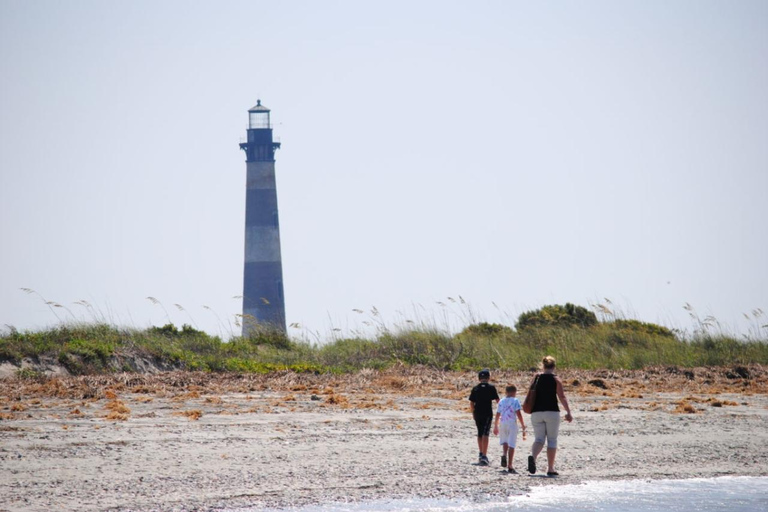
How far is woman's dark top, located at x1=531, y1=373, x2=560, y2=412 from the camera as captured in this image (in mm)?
13977

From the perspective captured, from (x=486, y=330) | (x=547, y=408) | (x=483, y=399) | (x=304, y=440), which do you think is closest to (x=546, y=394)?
(x=547, y=408)

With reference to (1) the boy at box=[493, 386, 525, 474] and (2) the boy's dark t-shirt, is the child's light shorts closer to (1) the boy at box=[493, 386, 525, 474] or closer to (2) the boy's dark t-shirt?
(1) the boy at box=[493, 386, 525, 474]

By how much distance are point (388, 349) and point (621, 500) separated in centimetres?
1744

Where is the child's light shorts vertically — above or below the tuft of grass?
below

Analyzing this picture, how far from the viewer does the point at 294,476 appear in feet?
44.9

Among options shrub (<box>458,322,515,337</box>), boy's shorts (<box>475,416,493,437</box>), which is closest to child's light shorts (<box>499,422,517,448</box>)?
boy's shorts (<box>475,416,493,437</box>)

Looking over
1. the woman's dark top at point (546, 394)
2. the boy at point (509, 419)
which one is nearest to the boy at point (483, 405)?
the boy at point (509, 419)

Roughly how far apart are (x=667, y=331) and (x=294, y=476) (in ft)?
82.6

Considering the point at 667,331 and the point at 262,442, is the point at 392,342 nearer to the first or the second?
the point at 667,331

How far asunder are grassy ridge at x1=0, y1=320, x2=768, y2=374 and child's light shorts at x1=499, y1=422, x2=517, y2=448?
13.0 meters

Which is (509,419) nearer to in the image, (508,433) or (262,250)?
(508,433)

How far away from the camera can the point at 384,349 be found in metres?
30.4

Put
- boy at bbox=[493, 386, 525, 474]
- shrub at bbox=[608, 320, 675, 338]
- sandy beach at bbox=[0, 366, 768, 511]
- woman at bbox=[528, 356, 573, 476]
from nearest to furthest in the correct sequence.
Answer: sandy beach at bbox=[0, 366, 768, 511] < woman at bbox=[528, 356, 573, 476] < boy at bbox=[493, 386, 525, 474] < shrub at bbox=[608, 320, 675, 338]

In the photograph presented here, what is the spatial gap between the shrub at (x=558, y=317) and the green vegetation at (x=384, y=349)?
1.32 meters
